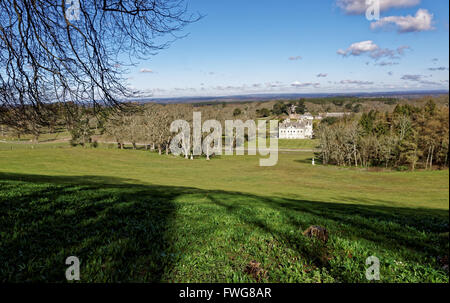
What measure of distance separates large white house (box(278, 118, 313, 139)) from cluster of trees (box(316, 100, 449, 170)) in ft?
174

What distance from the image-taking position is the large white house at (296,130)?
123 metres

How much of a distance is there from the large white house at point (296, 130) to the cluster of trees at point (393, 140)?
5316 cm

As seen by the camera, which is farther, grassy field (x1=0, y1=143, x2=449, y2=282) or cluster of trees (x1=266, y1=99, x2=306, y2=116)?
cluster of trees (x1=266, y1=99, x2=306, y2=116)

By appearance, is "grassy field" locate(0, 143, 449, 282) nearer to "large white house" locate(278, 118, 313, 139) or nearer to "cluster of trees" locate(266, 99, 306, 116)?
"large white house" locate(278, 118, 313, 139)

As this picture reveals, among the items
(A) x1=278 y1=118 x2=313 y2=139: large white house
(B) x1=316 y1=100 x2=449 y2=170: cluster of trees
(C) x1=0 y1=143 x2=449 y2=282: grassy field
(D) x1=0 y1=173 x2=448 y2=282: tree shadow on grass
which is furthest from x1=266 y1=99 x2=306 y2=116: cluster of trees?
(C) x1=0 y1=143 x2=449 y2=282: grassy field

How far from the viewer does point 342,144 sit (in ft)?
201

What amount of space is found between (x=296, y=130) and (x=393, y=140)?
7186cm

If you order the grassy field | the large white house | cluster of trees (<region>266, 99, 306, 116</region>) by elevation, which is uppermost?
cluster of trees (<region>266, 99, 306, 116</region>)

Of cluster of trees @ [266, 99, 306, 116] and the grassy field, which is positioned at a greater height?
cluster of trees @ [266, 99, 306, 116]

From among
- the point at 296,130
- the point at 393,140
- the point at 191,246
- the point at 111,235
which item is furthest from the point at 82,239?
the point at 296,130

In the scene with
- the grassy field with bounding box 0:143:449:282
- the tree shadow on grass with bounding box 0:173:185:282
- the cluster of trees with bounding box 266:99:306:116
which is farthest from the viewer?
the cluster of trees with bounding box 266:99:306:116

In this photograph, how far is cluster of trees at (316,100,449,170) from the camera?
41.4 meters

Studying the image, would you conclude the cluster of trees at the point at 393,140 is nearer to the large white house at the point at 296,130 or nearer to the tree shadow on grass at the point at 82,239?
the tree shadow on grass at the point at 82,239

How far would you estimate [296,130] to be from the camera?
124 metres
